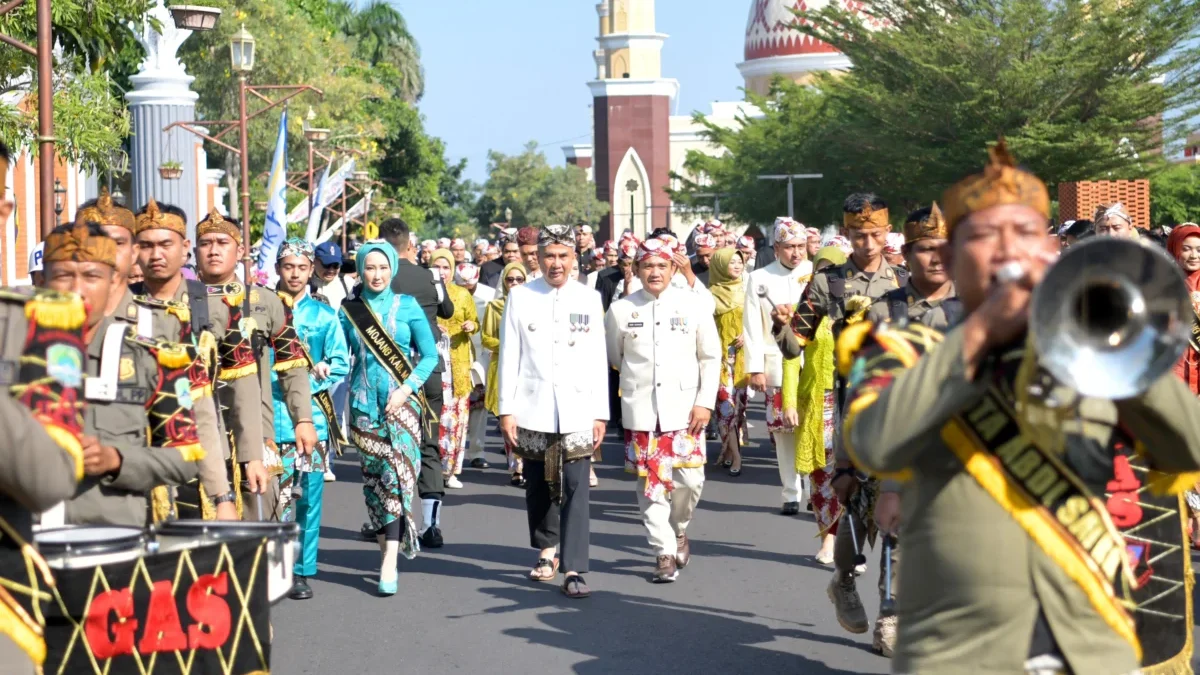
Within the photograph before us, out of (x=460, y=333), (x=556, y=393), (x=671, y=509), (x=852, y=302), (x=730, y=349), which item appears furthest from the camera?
(x=730, y=349)

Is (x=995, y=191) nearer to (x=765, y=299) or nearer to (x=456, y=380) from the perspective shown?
(x=765, y=299)

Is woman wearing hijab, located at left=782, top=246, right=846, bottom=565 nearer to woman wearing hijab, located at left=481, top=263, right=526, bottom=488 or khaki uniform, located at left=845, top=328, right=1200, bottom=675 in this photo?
Answer: woman wearing hijab, located at left=481, top=263, right=526, bottom=488

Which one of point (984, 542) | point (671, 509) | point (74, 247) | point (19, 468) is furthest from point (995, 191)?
point (671, 509)

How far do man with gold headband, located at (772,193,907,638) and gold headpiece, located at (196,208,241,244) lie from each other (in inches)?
109

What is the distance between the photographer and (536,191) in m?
128

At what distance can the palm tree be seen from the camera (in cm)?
8542

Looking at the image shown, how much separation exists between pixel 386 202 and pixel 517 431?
2738 inches

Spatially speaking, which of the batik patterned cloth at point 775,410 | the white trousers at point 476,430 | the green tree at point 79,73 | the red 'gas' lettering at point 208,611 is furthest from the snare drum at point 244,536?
the green tree at point 79,73

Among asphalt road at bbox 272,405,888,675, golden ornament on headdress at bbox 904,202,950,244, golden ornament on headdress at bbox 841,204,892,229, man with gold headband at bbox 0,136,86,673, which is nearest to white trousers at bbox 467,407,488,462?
asphalt road at bbox 272,405,888,675

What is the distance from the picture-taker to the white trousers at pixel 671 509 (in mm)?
10336

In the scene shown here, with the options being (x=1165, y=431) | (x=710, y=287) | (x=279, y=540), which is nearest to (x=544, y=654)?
(x=279, y=540)

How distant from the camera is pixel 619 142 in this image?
129 m

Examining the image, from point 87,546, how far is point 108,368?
2.31 ft

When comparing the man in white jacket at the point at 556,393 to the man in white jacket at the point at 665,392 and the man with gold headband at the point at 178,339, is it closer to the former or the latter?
the man in white jacket at the point at 665,392
